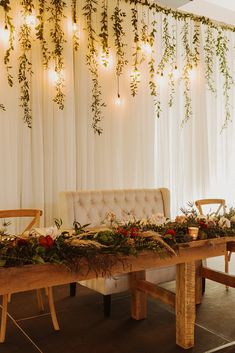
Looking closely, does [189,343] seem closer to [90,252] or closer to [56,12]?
[90,252]

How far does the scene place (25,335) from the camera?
2848mm

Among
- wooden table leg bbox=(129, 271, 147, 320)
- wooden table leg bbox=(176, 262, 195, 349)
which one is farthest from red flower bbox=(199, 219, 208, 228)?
wooden table leg bbox=(129, 271, 147, 320)

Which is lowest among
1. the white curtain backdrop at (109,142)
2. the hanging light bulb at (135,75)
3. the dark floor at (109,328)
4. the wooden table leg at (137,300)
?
the dark floor at (109,328)

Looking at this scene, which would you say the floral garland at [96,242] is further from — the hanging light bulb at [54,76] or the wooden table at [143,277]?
the hanging light bulb at [54,76]

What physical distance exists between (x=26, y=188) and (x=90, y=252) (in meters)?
2.48

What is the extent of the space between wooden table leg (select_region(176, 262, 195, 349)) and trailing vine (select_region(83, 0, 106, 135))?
8.42 feet

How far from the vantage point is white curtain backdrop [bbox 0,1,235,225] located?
429 centimetres

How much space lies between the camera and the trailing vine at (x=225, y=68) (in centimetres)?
587

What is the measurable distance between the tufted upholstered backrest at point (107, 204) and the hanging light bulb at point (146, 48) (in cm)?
186

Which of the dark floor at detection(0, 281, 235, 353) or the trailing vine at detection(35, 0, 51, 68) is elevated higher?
the trailing vine at detection(35, 0, 51, 68)

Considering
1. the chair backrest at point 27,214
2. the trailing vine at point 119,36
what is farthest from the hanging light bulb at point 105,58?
the chair backrest at point 27,214

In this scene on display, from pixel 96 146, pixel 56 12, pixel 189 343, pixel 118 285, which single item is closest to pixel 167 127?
pixel 96 146

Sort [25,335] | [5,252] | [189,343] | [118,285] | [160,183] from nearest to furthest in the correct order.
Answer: [5,252], [189,343], [25,335], [118,285], [160,183]

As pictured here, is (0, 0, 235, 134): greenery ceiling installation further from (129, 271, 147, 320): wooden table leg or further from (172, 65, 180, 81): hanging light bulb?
(129, 271, 147, 320): wooden table leg
